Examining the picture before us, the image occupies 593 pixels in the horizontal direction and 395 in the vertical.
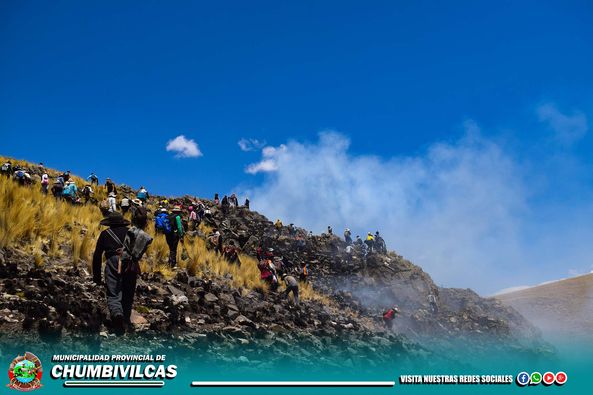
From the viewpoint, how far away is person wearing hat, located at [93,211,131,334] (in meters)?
8.17

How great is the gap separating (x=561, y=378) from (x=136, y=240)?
8642mm

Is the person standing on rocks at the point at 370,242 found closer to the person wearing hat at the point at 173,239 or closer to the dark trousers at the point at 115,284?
the person wearing hat at the point at 173,239

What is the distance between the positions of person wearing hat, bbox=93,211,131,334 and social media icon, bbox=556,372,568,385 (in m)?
8.35

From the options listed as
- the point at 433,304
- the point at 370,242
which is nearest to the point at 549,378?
the point at 433,304

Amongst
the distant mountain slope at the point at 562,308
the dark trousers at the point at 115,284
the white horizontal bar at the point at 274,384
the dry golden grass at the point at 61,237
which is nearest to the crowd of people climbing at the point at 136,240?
the dark trousers at the point at 115,284

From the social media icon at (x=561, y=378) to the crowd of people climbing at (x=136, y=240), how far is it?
8.34 meters

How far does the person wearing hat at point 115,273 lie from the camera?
8.17m

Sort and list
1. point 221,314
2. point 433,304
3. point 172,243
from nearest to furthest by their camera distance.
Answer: point 221,314 < point 172,243 < point 433,304

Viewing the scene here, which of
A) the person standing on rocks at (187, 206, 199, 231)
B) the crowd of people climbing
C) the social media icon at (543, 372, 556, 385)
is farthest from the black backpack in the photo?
the person standing on rocks at (187, 206, 199, 231)

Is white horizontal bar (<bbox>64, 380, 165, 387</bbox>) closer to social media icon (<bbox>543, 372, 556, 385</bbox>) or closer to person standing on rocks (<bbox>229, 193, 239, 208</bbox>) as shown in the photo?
social media icon (<bbox>543, 372, 556, 385</bbox>)

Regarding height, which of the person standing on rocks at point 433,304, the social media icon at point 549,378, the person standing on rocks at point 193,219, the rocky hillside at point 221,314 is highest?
the person standing on rocks at point 193,219

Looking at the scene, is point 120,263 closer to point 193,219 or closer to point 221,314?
point 221,314

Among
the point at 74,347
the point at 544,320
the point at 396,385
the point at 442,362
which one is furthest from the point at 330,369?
the point at 544,320

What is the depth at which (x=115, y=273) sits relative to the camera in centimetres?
822
